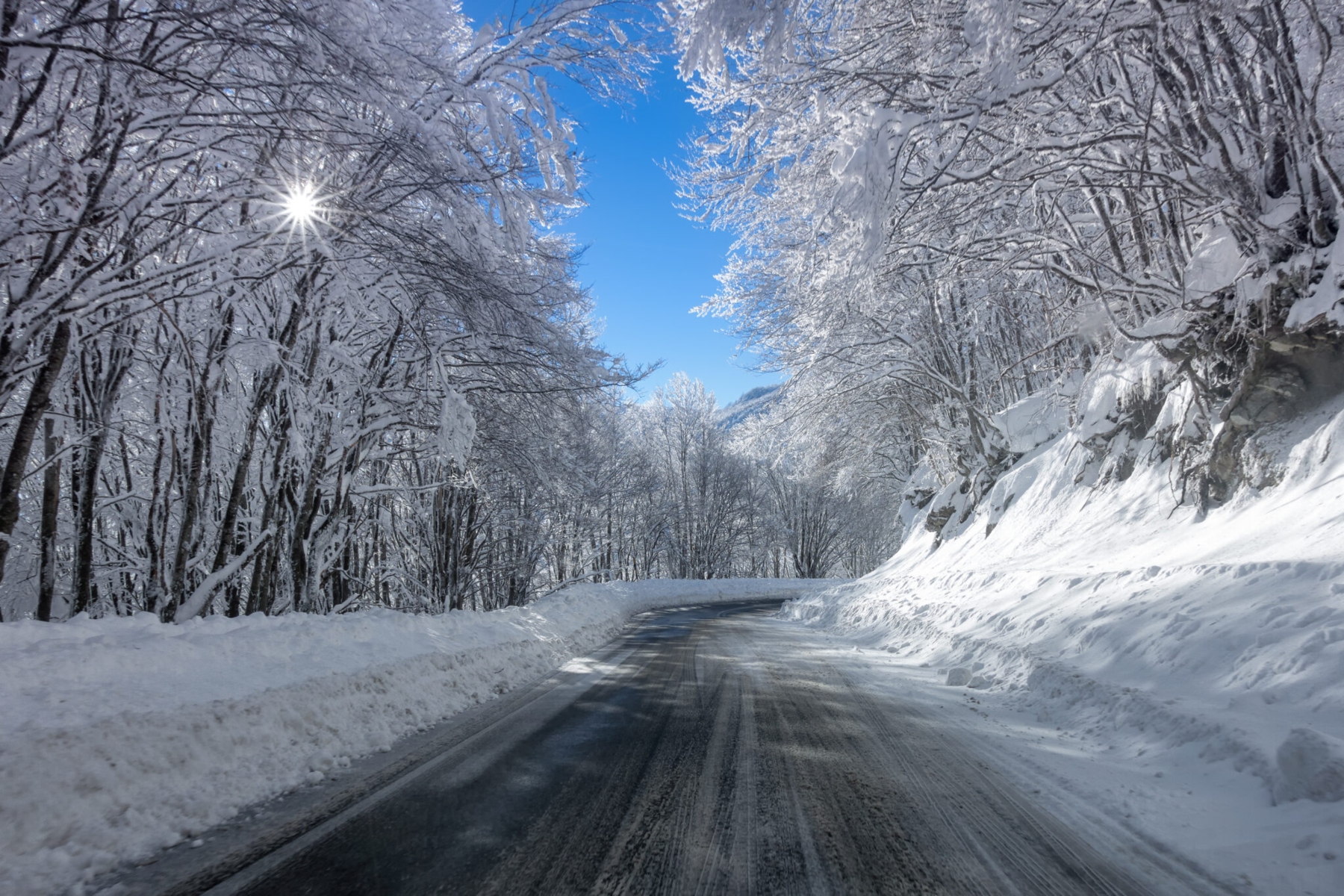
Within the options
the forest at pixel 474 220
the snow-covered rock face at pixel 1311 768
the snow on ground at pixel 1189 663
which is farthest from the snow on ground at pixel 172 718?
the snow-covered rock face at pixel 1311 768

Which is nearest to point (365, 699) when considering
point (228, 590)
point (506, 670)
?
point (506, 670)

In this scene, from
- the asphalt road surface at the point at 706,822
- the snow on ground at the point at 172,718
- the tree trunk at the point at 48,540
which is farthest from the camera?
the tree trunk at the point at 48,540

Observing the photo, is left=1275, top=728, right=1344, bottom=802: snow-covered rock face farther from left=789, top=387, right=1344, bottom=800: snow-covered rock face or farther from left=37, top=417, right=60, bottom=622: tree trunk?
left=37, top=417, right=60, bottom=622: tree trunk

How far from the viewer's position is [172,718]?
128 inches

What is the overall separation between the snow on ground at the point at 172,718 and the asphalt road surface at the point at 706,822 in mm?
654

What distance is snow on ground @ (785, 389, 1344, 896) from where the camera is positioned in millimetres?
2689

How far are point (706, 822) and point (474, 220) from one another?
17.2 ft

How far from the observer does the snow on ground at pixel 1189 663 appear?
2.69m

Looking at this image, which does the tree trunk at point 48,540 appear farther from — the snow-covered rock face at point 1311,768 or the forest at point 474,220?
the snow-covered rock face at point 1311,768

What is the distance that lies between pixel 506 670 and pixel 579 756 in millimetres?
3357

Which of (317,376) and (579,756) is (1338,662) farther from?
(317,376)

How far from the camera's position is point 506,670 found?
22.7 ft

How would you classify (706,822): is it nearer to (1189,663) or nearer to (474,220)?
(1189,663)

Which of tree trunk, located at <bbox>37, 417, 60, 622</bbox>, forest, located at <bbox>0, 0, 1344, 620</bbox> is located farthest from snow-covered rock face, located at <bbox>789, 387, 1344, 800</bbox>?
tree trunk, located at <bbox>37, 417, 60, 622</bbox>
